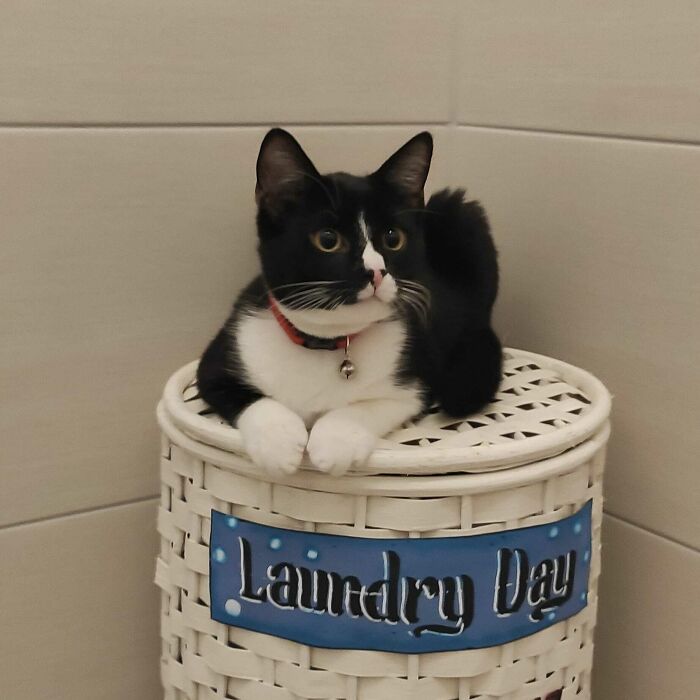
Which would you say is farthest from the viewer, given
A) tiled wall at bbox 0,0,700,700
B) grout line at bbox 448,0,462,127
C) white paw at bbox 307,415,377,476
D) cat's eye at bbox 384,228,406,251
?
grout line at bbox 448,0,462,127

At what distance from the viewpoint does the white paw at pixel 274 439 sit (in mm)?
683

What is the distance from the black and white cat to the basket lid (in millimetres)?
16

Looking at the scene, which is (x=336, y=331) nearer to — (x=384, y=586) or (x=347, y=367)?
(x=347, y=367)

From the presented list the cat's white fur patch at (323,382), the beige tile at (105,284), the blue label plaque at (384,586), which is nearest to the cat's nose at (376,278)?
the cat's white fur patch at (323,382)

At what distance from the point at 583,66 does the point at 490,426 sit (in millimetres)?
443

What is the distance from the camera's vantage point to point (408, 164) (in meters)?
0.81

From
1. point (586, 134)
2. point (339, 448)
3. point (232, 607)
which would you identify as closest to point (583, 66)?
point (586, 134)

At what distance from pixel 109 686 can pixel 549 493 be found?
2.04 feet

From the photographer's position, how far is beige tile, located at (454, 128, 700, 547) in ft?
2.92

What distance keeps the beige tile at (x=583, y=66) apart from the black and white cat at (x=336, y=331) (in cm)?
26

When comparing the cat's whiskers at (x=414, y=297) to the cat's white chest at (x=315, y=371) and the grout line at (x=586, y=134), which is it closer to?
the cat's white chest at (x=315, y=371)

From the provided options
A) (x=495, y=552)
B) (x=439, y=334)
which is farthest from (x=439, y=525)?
(x=439, y=334)

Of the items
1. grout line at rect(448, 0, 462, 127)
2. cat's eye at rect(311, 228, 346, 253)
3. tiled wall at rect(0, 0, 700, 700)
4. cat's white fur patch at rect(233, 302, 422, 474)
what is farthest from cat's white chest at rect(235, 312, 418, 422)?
grout line at rect(448, 0, 462, 127)

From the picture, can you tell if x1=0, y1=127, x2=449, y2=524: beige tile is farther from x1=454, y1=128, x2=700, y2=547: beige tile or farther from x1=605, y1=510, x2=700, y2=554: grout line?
x1=605, y1=510, x2=700, y2=554: grout line
